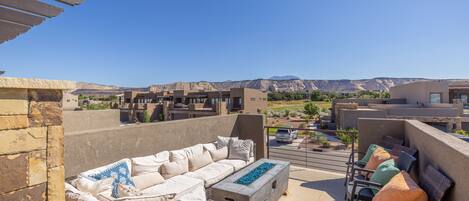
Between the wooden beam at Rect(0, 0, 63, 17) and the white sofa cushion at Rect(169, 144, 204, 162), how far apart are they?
315 centimetres

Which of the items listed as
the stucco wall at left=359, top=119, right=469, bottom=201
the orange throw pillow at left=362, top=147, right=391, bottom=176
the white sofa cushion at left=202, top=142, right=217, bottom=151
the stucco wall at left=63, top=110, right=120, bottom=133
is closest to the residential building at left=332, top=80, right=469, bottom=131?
the stucco wall at left=359, top=119, right=469, bottom=201

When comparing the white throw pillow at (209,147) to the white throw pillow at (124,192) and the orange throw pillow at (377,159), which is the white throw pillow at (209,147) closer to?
the white throw pillow at (124,192)

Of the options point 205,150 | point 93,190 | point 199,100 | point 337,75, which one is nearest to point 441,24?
point 205,150

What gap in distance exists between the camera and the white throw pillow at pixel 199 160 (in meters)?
4.22

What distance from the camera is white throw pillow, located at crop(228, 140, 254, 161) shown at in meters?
4.89

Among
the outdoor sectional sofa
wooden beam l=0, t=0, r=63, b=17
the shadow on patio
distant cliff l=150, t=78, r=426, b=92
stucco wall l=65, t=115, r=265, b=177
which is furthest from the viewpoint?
Result: distant cliff l=150, t=78, r=426, b=92

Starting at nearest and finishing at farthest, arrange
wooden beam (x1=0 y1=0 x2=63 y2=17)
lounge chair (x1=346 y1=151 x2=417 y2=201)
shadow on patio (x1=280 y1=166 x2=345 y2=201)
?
wooden beam (x1=0 y1=0 x2=63 y2=17)
lounge chair (x1=346 y1=151 x2=417 y2=201)
shadow on patio (x1=280 y1=166 x2=345 y2=201)

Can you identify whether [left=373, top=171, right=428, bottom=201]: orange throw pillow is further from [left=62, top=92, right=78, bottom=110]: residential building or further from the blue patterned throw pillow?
the blue patterned throw pillow

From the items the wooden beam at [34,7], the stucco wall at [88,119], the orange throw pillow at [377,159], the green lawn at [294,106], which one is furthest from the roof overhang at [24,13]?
the green lawn at [294,106]

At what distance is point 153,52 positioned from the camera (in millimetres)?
35781

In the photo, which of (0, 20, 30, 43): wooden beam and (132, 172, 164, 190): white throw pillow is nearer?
(0, 20, 30, 43): wooden beam

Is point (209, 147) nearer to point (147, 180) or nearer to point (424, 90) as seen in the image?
point (147, 180)

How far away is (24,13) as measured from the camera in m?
1.27

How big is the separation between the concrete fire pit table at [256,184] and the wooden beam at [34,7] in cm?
254
